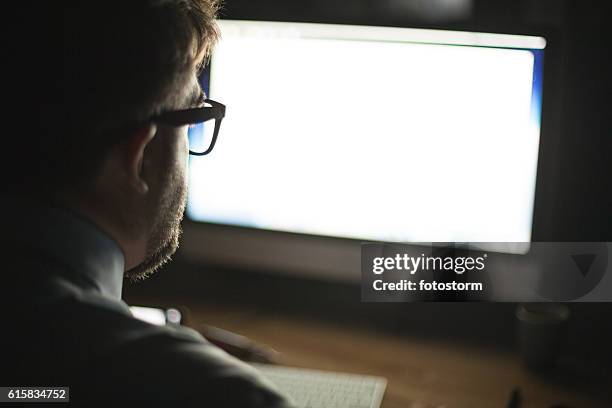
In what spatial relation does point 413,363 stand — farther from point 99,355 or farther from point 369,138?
point 99,355

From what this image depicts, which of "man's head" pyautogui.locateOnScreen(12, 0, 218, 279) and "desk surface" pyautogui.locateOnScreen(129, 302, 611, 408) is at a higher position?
"man's head" pyautogui.locateOnScreen(12, 0, 218, 279)

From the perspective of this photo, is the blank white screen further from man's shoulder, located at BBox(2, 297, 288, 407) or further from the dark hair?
man's shoulder, located at BBox(2, 297, 288, 407)

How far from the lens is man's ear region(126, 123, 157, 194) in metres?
Answer: 0.58

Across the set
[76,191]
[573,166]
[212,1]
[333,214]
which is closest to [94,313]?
[76,191]

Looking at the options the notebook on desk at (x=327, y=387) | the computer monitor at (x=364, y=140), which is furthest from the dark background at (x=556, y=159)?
the notebook on desk at (x=327, y=387)

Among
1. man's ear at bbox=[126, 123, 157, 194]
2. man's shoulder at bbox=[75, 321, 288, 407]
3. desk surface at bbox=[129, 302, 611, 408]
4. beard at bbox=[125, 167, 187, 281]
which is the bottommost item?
desk surface at bbox=[129, 302, 611, 408]

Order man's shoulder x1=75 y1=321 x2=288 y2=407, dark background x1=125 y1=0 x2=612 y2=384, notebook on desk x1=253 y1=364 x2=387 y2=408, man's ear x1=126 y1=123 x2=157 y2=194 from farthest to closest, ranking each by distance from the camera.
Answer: dark background x1=125 y1=0 x2=612 y2=384 → notebook on desk x1=253 y1=364 x2=387 y2=408 → man's ear x1=126 y1=123 x2=157 y2=194 → man's shoulder x1=75 y1=321 x2=288 y2=407

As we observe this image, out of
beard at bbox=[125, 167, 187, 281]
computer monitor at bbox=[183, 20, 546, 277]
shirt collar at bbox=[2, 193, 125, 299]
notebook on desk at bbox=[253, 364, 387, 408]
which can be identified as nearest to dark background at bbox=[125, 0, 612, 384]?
computer monitor at bbox=[183, 20, 546, 277]

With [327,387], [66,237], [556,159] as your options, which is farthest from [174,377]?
[556,159]

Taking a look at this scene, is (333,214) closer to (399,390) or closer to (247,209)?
(247,209)

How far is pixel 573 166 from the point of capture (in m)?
1.08

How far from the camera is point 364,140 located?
3.43ft

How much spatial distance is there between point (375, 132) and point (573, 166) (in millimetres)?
335

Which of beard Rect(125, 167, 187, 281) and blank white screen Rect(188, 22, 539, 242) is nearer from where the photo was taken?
beard Rect(125, 167, 187, 281)
